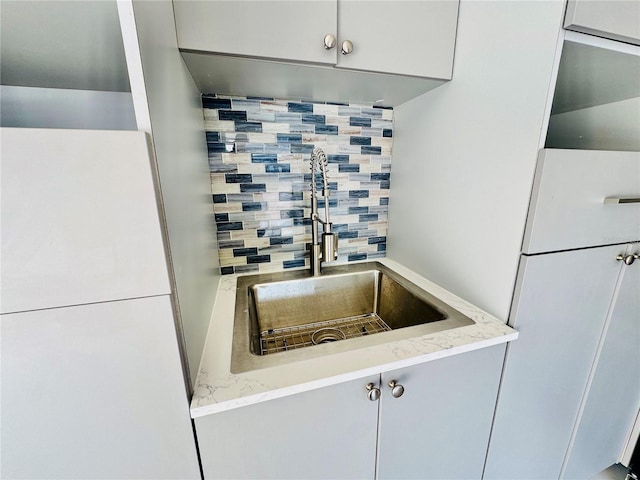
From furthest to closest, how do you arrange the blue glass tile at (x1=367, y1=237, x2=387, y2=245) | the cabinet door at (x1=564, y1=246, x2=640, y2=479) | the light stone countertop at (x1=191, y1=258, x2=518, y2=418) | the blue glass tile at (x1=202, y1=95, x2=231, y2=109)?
the blue glass tile at (x1=367, y1=237, x2=387, y2=245), the blue glass tile at (x1=202, y1=95, x2=231, y2=109), the cabinet door at (x1=564, y1=246, x2=640, y2=479), the light stone countertop at (x1=191, y1=258, x2=518, y2=418)

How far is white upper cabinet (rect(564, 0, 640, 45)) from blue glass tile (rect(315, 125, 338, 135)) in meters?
0.77

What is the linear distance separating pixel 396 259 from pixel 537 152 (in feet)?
2.50

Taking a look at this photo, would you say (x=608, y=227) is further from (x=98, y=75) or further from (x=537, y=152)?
(x=98, y=75)

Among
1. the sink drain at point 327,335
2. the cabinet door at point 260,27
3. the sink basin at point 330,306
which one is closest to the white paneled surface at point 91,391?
the sink basin at point 330,306

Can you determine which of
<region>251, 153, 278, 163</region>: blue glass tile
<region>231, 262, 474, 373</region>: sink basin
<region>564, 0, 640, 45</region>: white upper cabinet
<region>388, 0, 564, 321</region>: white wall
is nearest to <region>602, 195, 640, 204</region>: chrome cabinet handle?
<region>388, 0, 564, 321</region>: white wall

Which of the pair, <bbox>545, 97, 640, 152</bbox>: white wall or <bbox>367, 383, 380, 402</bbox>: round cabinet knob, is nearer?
<bbox>367, 383, 380, 402</bbox>: round cabinet knob

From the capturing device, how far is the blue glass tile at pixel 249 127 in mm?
1067

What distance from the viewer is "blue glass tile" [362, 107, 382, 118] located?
122 cm

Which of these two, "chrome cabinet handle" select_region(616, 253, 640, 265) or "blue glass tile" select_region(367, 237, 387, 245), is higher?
"chrome cabinet handle" select_region(616, 253, 640, 265)

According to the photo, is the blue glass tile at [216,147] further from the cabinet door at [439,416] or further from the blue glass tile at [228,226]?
the cabinet door at [439,416]

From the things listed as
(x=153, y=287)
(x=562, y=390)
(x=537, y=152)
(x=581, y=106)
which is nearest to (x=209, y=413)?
(x=153, y=287)

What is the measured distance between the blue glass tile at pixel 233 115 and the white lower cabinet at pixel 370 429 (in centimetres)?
101

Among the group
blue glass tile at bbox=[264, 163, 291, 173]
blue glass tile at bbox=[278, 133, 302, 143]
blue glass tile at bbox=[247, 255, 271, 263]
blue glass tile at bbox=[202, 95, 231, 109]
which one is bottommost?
blue glass tile at bbox=[247, 255, 271, 263]

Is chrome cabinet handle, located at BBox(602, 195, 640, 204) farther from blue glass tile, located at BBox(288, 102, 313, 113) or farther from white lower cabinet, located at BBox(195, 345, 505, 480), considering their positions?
blue glass tile, located at BBox(288, 102, 313, 113)
